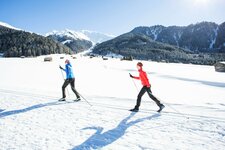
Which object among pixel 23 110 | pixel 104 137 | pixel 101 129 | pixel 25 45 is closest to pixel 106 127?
pixel 101 129

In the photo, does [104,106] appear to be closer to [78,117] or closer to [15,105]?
[78,117]

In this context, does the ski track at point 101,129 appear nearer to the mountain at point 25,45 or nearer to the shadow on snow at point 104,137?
the shadow on snow at point 104,137

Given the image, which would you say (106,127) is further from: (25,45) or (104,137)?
(25,45)

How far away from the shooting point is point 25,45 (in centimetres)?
13438

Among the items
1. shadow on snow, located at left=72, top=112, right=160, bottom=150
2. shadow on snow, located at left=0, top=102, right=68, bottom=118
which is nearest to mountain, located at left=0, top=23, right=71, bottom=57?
shadow on snow, located at left=0, top=102, right=68, bottom=118

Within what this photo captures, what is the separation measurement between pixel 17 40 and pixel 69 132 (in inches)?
6045

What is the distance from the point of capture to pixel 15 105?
13.1m

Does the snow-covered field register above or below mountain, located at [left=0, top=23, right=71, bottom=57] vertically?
below

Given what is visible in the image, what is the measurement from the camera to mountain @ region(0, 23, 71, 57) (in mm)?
125688

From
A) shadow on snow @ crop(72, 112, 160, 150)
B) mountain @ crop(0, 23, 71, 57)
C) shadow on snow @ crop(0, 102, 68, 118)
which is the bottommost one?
shadow on snow @ crop(72, 112, 160, 150)

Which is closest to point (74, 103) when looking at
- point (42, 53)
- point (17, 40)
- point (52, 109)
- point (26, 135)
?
point (52, 109)

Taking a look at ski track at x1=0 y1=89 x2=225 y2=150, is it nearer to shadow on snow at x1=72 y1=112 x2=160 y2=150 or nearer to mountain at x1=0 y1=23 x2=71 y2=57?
shadow on snow at x1=72 y1=112 x2=160 y2=150

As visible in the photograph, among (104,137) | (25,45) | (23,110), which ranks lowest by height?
(104,137)

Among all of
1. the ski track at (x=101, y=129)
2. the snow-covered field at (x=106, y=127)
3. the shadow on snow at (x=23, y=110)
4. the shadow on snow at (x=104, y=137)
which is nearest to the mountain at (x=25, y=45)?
the shadow on snow at (x=23, y=110)
